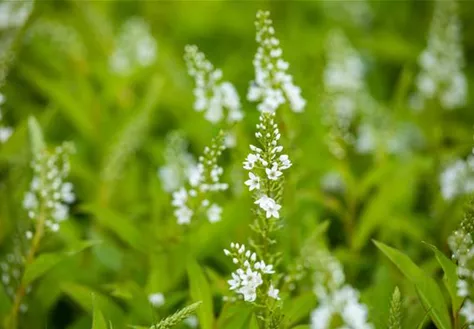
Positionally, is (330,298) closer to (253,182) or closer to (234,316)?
(234,316)

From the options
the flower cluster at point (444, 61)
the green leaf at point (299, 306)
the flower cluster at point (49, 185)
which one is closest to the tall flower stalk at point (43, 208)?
the flower cluster at point (49, 185)

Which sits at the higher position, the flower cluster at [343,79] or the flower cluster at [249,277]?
the flower cluster at [343,79]

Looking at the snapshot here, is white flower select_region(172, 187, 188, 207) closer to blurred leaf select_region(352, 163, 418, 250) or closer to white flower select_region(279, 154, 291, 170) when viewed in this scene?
white flower select_region(279, 154, 291, 170)

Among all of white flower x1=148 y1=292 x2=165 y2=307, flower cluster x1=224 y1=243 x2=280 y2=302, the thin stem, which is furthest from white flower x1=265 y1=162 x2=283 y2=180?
the thin stem

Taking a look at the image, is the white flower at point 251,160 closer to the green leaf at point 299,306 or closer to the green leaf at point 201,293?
the green leaf at point 201,293

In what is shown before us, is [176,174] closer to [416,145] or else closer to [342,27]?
[416,145]

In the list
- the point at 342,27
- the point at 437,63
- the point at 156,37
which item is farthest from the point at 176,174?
the point at 342,27

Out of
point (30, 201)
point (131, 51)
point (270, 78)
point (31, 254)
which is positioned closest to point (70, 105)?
point (131, 51)
